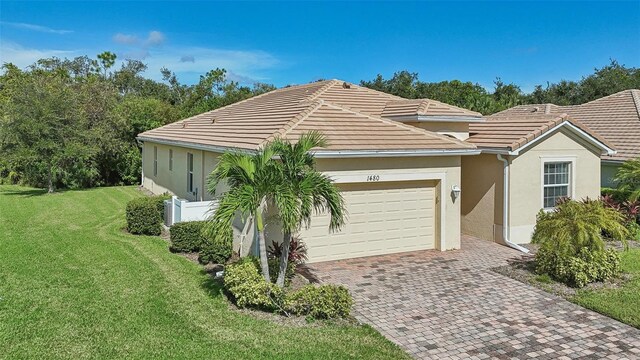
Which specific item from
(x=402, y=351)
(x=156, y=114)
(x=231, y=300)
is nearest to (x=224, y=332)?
(x=231, y=300)

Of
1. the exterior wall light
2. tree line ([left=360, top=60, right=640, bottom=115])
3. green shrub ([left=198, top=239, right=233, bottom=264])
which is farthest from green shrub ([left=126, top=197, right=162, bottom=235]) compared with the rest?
tree line ([left=360, top=60, right=640, bottom=115])

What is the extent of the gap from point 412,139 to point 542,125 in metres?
4.46

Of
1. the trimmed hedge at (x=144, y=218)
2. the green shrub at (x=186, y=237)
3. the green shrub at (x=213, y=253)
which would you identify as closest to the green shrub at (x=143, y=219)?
the trimmed hedge at (x=144, y=218)

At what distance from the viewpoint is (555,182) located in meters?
15.5

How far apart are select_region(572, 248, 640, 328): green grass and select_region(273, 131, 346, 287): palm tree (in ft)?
16.8

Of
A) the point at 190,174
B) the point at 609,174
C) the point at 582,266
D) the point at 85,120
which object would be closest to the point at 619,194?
the point at 609,174

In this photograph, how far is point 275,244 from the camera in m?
11.2

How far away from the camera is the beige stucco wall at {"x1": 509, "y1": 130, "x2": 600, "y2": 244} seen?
14.6 meters

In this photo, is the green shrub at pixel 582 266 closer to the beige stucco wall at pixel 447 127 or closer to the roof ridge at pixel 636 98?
the beige stucco wall at pixel 447 127

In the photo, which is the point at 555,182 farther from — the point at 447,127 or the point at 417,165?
the point at 417,165

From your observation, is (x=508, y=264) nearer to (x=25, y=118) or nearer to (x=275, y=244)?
(x=275, y=244)

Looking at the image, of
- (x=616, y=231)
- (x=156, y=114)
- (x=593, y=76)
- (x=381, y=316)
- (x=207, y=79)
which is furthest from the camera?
(x=207, y=79)

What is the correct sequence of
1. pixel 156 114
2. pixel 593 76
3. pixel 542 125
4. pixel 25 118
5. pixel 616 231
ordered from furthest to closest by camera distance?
pixel 593 76 < pixel 156 114 < pixel 25 118 < pixel 542 125 < pixel 616 231

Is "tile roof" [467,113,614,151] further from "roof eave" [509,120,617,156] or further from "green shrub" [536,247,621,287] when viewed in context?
"green shrub" [536,247,621,287]
